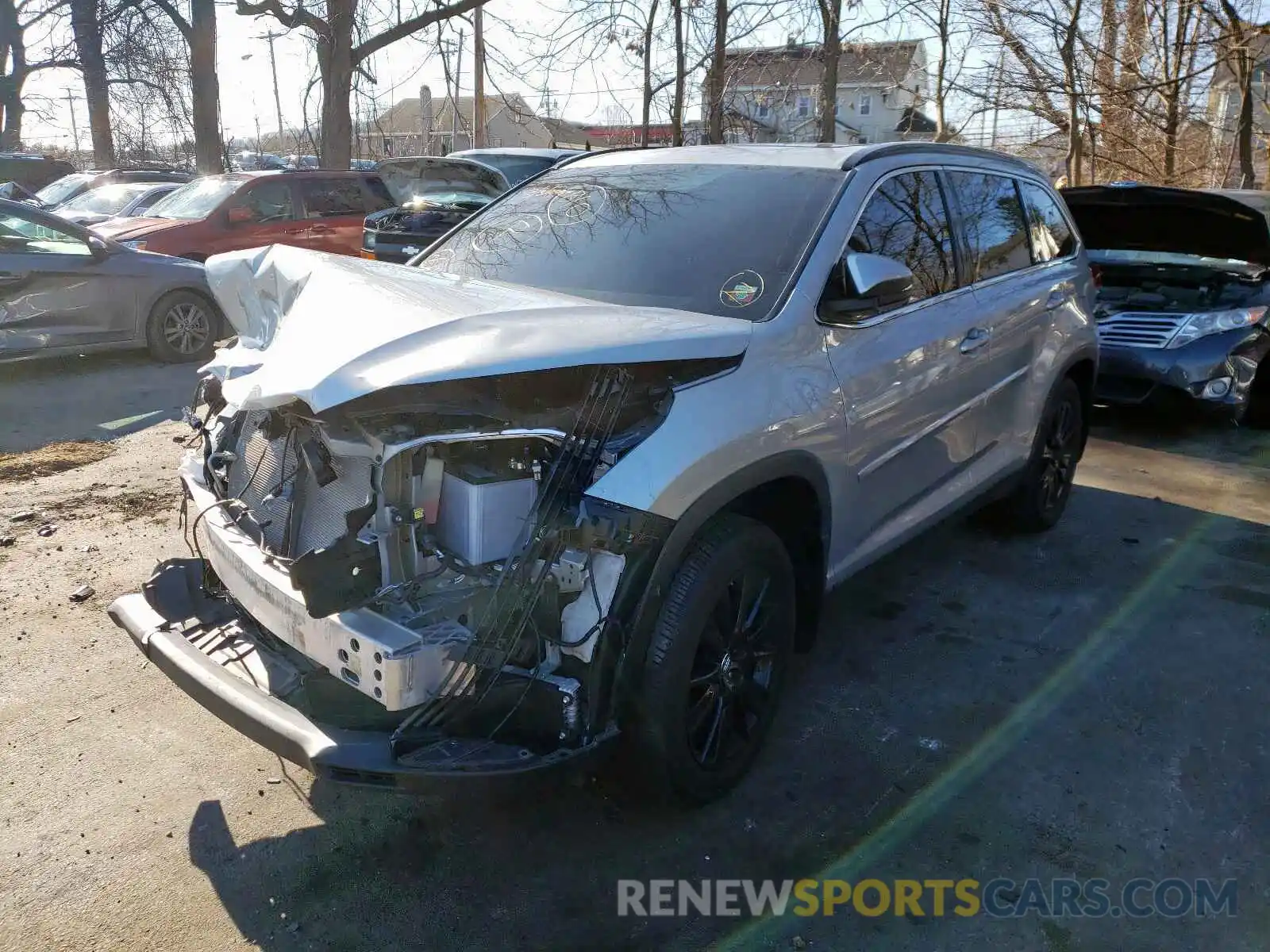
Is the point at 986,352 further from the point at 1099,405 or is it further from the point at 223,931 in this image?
the point at 1099,405

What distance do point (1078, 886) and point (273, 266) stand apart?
3.08 metres

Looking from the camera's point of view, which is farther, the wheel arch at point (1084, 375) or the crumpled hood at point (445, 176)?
the crumpled hood at point (445, 176)

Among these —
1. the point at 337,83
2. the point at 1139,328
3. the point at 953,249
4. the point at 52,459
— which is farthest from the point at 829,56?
the point at 52,459

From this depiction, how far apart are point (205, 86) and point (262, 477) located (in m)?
18.3

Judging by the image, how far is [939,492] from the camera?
4.04 metres

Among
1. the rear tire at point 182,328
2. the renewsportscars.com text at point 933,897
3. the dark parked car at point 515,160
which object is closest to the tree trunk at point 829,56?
the dark parked car at point 515,160

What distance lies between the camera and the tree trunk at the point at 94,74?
938 inches

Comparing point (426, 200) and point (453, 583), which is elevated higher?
point (426, 200)

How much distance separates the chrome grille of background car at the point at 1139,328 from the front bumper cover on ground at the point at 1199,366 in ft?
0.19

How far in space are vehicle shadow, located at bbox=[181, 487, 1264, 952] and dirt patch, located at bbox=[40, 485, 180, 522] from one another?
8.96ft

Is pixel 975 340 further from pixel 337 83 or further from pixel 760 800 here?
pixel 337 83

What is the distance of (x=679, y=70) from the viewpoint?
1383cm

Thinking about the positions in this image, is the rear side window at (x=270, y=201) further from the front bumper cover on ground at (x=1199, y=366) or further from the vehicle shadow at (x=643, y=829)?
the vehicle shadow at (x=643, y=829)

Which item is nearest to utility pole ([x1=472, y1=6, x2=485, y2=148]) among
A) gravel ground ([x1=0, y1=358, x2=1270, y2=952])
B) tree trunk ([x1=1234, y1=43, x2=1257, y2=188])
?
tree trunk ([x1=1234, y1=43, x2=1257, y2=188])
